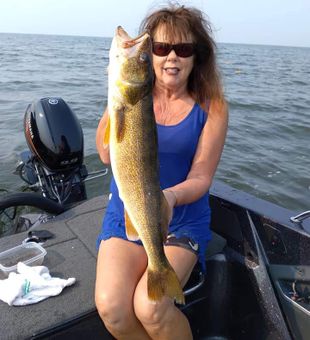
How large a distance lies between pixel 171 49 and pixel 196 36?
25 centimetres

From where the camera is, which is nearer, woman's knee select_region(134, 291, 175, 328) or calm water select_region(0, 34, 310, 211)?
woman's knee select_region(134, 291, 175, 328)

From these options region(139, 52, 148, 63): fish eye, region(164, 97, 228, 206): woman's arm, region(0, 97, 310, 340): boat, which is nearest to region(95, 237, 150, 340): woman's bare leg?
region(0, 97, 310, 340): boat

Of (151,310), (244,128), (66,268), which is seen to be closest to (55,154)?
(66,268)

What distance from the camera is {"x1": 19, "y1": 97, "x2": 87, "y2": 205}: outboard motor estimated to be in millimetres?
4488

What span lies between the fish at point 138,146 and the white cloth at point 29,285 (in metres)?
0.74

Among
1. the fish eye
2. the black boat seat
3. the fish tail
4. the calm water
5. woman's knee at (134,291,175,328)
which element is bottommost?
the calm water

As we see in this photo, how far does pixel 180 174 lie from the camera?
321 cm

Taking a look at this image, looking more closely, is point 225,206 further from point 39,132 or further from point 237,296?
point 39,132

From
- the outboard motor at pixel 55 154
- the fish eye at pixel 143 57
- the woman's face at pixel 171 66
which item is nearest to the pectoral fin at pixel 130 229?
the fish eye at pixel 143 57

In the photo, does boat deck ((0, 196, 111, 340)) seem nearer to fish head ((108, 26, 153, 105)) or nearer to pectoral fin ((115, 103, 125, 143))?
pectoral fin ((115, 103, 125, 143))

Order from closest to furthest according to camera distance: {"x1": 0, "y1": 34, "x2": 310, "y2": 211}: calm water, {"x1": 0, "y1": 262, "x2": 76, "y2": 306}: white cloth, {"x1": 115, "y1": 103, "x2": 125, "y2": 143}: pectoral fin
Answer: {"x1": 115, "y1": 103, "x2": 125, "y2": 143}: pectoral fin < {"x1": 0, "y1": 262, "x2": 76, "y2": 306}: white cloth < {"x1": 0, "y1": 34, "x2": 310, "y2": 211}: calm water

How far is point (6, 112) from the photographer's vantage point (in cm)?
1304

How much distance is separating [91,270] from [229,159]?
24.5ft

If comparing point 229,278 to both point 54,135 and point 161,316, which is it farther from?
point 54,135
